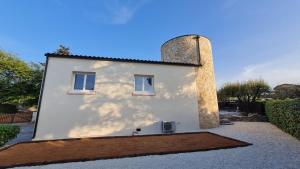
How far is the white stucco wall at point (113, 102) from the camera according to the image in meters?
7.16

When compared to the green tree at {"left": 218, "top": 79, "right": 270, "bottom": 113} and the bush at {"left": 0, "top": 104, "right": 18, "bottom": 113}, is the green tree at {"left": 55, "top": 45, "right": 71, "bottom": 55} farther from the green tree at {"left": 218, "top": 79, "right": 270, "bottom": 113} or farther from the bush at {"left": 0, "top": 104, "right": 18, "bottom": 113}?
the green tree at {"left": 218, "top": 79, "right": 270, "bottom": 113}

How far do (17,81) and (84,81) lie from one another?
15.7 metres

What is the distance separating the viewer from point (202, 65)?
10.1m

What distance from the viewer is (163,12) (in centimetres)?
1068

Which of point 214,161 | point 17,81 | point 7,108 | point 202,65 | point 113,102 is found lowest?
Answer: point 214,161

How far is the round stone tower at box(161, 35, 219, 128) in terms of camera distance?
9617mm

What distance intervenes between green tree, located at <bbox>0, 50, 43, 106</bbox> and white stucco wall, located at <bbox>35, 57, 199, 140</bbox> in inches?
483

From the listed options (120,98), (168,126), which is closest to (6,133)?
(120,98)

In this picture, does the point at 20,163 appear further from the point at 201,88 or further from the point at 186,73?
the point at 201,88

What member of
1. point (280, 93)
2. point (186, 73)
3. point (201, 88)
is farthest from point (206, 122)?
point (280, 93)

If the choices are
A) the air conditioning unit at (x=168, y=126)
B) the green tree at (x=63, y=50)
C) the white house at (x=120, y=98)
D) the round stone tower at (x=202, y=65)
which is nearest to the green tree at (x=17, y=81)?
the green tree at (x=63, y=50)

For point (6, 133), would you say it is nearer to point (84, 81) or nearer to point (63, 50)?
point (84, 81)

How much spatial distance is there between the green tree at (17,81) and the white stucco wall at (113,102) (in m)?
12.3

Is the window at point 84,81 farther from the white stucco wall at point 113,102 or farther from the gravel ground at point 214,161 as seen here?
the gravel ground at point 214,161
